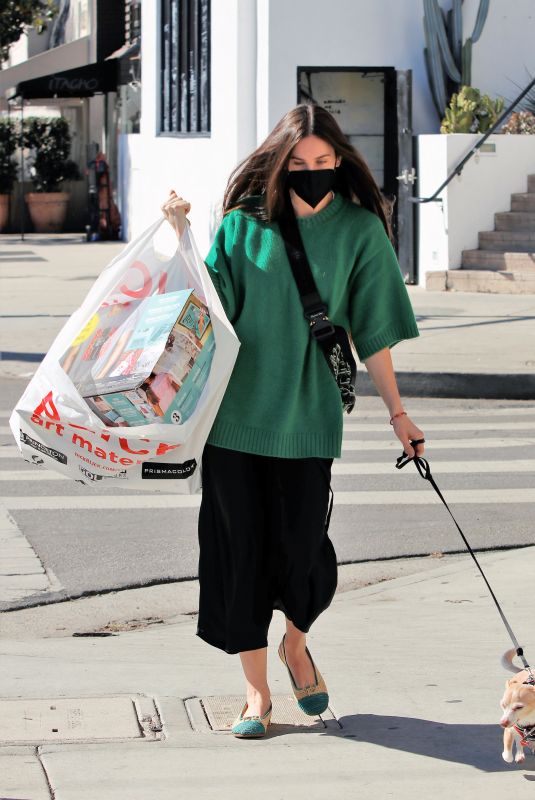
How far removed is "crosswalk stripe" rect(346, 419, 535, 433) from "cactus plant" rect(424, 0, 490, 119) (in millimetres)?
9484

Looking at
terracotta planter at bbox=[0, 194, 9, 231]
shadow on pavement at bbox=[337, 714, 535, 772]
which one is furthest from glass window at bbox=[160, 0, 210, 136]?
shadow on pavement at bbox=[337, 714, 535, 772]

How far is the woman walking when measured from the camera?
4109 mm

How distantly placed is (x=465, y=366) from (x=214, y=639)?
8508 millimetres

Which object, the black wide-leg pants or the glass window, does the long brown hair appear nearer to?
the black wide-leg pants

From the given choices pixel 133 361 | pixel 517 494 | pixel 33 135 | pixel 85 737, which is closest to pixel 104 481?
pixel 133 361

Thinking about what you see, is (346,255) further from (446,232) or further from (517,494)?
(446,232)

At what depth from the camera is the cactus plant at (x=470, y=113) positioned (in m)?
18.4

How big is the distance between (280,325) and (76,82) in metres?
27.1

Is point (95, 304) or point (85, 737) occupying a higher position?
point (95, 304)

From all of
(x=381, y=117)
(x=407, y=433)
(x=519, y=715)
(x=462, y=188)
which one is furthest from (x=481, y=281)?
(x=519, y=715)

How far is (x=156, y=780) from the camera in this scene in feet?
12.4

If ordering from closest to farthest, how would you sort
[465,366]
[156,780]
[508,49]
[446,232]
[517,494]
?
[156,780] → [517,494] → [465,366] → [446,232] → [508,49]

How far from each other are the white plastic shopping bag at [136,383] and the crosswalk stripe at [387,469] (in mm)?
4453

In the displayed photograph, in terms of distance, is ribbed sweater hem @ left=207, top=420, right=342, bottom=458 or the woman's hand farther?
the woman's hand
